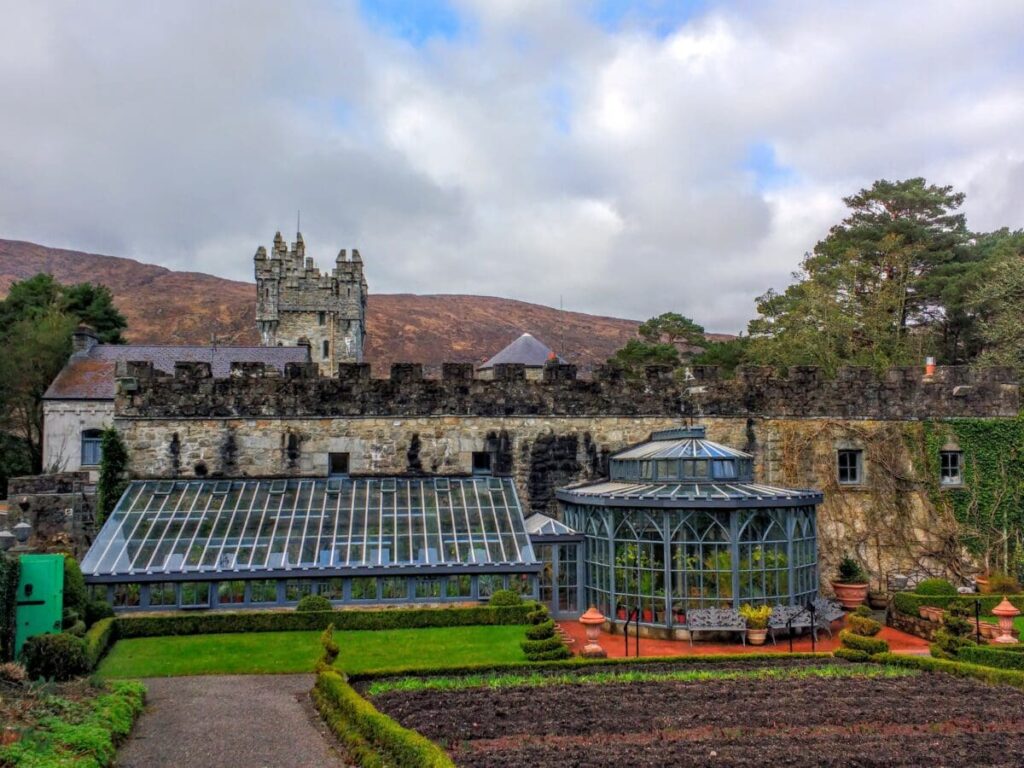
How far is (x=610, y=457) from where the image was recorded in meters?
21.7

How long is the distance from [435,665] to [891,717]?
710cm

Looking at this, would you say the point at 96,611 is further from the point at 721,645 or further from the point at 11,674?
the point at 721,645

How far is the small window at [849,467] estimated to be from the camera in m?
22.5

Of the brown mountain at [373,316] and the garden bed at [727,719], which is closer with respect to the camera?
the garden bed at [727,719]

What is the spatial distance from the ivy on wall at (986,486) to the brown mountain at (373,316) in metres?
70.4

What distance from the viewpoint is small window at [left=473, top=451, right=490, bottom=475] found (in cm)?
2177

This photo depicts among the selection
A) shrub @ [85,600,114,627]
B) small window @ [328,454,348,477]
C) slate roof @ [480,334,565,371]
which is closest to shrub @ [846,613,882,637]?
small window @ [328,454,348,477]

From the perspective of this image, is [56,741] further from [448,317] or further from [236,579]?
[448,317]

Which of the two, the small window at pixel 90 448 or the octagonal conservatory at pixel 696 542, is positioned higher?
the small window at pixel 90 448

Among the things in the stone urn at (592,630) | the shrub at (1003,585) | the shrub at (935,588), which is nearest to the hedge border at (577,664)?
the stone urn at (592,630)

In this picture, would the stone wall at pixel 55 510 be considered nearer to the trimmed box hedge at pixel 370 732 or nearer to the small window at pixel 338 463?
the small window at pixel 338 463

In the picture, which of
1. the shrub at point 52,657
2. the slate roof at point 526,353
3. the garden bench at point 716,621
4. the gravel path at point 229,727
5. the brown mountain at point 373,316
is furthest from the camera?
the brown mountain at point 373,316

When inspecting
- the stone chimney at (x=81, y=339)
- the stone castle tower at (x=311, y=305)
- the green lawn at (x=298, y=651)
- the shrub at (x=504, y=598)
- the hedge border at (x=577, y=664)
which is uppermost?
the stone castle tower at (x=311, y=305)

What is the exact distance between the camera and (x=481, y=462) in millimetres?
21891
